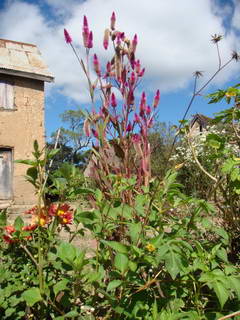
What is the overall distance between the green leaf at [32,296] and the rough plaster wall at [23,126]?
10117mm

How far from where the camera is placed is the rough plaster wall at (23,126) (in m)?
11.2

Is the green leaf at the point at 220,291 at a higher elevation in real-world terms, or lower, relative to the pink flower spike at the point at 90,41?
lower

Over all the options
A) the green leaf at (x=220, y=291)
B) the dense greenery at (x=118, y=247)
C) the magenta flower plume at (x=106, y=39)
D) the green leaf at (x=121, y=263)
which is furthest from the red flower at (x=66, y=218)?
the magenta flower plume at (x=106, y=39)

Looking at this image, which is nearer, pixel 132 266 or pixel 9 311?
pixel 132 266

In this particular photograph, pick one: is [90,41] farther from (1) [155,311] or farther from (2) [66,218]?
(1) [155,311]

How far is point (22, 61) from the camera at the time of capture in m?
11.8

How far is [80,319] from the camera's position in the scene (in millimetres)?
1359

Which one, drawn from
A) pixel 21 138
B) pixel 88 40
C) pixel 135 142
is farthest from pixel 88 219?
pixel 21 138

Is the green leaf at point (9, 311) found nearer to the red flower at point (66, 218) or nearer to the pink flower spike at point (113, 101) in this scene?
the red flower at point (66, 218)

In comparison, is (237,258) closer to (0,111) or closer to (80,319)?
(80,319)

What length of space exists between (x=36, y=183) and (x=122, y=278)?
2.02 feet

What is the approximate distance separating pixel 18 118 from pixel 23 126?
31 cm

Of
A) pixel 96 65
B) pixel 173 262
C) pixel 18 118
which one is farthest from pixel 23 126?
pixel 173 262

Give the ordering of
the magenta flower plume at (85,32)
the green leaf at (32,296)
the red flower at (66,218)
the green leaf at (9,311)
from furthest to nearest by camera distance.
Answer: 1. the magenta flower plume at (85,32)
2. the red flower at (66,218)
3. the green leaf at (9,311)
4. the green leaf at (32,296)
